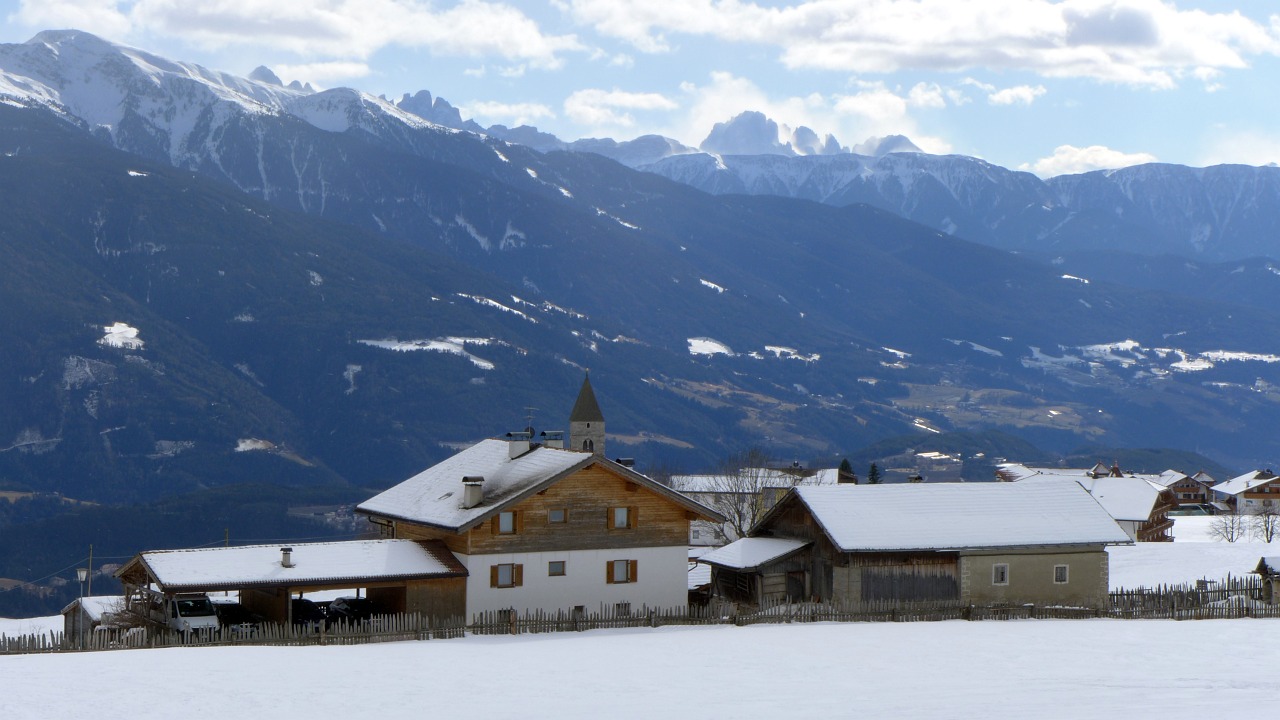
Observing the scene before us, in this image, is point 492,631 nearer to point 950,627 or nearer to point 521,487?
point 521,487

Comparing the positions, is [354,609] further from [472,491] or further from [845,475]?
[845,475]

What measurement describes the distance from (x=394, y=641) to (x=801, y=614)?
15149mm

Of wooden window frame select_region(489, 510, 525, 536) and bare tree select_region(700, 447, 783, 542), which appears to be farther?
bare tree select_region(700, 447, 783, 542)

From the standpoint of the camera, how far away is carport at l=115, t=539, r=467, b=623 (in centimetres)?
4978

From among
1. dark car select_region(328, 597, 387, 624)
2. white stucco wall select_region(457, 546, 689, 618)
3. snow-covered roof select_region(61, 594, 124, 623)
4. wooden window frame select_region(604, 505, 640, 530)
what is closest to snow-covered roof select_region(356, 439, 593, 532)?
white stucco wall select_region(457, 546, 689, 618)

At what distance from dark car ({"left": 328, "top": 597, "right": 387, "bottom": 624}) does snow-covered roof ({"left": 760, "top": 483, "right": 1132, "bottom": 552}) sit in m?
18.4

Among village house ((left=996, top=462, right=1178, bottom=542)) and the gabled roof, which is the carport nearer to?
the gabled roof

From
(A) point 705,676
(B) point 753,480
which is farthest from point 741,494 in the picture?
(A) point 705,676

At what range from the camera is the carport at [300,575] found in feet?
163

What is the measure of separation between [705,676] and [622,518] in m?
20.0

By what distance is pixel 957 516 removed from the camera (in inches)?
2409

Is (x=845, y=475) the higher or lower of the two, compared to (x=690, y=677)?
higher

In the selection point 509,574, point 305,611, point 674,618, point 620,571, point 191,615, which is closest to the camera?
point 191,615

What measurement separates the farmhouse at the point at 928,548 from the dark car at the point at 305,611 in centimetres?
1709
